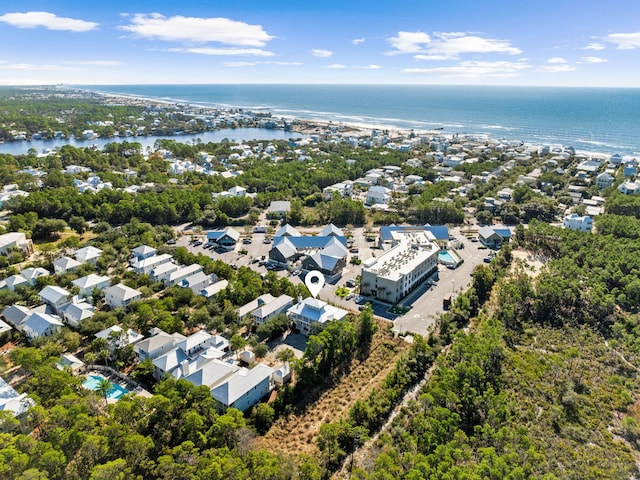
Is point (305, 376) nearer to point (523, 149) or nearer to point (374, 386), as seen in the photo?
point (374, 386)

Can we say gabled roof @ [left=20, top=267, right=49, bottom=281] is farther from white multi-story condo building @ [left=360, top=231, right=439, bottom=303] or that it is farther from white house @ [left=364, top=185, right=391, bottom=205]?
white house @ [left=364, top=185, right=391, bottom=205]

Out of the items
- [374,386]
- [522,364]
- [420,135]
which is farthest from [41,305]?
[420,135]

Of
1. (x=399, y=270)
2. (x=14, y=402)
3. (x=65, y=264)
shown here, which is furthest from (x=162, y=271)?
(x=399, y=270)

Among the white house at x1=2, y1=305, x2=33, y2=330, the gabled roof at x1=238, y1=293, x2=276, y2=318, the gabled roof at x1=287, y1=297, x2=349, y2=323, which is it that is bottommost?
the white house at x1=2, y1=305, x2=33, y2=330

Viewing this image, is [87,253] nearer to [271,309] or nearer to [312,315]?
[271,309]

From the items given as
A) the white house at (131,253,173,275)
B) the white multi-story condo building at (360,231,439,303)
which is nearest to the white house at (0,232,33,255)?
the white house at (131,253,173,275)

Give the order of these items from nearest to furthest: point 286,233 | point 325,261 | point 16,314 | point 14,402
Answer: point 14,402 → point 16,314 → point 325,261 → point 286,233

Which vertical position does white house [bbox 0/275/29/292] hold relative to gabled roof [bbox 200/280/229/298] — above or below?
below

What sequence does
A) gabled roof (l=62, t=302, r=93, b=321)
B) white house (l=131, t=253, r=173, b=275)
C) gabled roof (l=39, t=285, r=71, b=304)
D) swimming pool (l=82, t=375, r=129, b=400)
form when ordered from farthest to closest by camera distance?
white house (l=131, t=253, r=173, b=275) < gabled roof (l=39, t=285, r=71, b=304) < gabled roof (l=62, t=302, r=93, b=321) < swimming pool (l=82, t=375, r=129, b=400)
